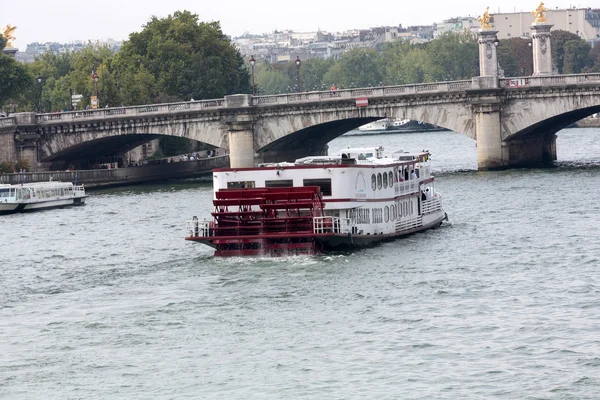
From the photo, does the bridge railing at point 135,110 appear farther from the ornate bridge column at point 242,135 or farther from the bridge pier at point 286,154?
the bridge pier at point 286,154

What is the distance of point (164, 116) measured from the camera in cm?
11419

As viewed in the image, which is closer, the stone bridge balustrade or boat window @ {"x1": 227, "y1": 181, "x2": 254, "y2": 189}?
boat window @ {"x1": 227, "y1": 181, "x2": 254, "y2": 189}

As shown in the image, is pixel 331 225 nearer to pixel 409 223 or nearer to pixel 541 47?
pixel 409 223

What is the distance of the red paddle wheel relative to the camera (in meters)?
58.3

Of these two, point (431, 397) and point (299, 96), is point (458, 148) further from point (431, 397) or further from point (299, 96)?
point (431, 397)

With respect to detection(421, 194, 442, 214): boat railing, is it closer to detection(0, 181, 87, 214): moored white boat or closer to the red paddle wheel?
the red paddle wheel

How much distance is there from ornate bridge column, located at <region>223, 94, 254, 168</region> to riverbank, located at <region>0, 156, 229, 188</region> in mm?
10589

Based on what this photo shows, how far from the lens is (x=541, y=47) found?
411 ft

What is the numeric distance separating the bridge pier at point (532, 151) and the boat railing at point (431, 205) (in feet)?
112

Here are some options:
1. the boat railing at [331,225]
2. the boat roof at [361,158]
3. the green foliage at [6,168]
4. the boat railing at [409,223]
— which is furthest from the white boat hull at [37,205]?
the boat railing at [331,225]

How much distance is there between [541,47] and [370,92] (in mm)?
24487

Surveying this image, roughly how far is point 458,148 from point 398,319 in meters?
107

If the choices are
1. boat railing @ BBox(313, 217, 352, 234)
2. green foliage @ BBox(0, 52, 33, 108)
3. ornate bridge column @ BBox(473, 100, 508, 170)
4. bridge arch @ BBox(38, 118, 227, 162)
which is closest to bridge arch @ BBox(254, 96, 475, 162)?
ornate bridge column @ BBox(473, 100, 508, 170)

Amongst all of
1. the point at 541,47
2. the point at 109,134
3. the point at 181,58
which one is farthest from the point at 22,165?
the point at 541,47
